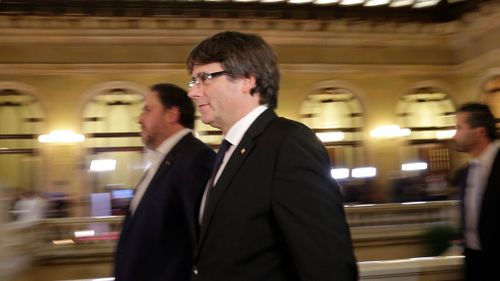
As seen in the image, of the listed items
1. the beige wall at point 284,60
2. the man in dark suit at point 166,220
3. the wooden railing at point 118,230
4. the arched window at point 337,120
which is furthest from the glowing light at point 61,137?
the man in dark suit at point 166,220

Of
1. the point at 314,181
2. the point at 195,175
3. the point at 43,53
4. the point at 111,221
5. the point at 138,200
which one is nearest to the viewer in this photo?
the point at 314,181

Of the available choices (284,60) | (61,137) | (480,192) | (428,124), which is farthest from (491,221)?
(428,124)

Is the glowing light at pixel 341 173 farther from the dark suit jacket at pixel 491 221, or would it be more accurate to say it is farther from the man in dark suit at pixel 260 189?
the man in dark suit at pixel 260 189

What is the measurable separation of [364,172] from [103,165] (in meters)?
6.43

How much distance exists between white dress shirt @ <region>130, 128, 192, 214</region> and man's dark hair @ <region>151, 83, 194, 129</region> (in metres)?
0.06

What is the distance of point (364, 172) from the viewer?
46.2 ft

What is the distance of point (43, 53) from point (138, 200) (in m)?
11.4

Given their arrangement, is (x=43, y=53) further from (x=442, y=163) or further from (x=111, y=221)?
(x=442, y=163)

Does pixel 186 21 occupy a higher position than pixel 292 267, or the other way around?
pixel 186 21

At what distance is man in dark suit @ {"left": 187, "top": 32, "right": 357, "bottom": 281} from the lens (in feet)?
4.82

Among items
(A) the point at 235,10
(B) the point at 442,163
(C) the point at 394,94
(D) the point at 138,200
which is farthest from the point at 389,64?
(D) the point at 138,200

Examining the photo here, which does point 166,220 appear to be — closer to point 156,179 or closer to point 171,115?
point 156,179

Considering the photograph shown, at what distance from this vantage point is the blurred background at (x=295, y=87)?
40.2ft

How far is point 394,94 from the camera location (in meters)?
14.8
